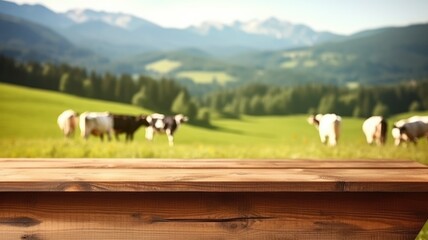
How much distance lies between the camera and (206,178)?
3.53ft

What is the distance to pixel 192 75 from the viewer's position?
177 inches

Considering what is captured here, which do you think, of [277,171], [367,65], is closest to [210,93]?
[367,65]

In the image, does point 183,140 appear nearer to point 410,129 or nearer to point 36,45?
point 36,45

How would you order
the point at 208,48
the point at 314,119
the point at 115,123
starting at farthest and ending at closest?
1. the point at 208,48
2. the point at 314,119
3. the point at 115,123

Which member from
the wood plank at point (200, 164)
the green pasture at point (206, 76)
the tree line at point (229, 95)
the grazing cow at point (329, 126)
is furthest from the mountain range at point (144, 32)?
the wood plank at point (200, 164)

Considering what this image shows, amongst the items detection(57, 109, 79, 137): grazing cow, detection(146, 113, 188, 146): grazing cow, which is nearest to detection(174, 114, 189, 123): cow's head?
detection(146, 113, 188, 146): grazing cow

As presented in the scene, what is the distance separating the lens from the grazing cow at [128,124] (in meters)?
4.10

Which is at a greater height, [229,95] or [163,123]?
[229,95]

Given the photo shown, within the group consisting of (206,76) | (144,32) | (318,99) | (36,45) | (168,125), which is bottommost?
(168,125)

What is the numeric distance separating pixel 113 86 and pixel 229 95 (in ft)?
3.05

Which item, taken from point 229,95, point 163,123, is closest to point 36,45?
point 163,123

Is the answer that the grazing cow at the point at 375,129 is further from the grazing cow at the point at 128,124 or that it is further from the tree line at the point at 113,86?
the grazing cow at the point at 128,124

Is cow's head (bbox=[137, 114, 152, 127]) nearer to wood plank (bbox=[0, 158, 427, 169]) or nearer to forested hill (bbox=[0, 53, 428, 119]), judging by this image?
forested hill (bbox=[0, 53, 428, 119])

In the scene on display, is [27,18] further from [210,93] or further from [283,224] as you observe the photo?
[283,224]
